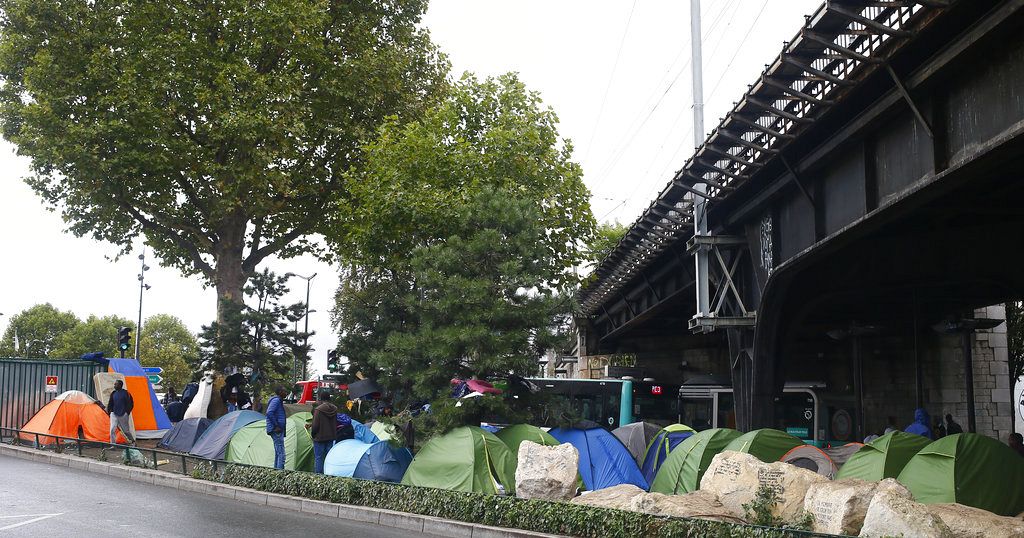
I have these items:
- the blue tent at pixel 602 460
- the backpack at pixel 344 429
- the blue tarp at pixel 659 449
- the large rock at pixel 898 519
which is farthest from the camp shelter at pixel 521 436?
the large rock at pixel 898 519

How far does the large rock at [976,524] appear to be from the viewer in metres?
10.1

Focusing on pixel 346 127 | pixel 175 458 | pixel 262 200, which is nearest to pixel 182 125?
pixel 262 200

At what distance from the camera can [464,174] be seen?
1063 inches

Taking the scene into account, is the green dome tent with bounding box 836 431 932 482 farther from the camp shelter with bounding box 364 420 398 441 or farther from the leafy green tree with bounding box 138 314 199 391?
the leafy green tree with bounding box 138 314 199 391

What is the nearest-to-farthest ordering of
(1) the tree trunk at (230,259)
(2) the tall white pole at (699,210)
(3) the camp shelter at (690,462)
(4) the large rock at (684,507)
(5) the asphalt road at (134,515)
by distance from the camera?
(5) the asphalt road at (134,515) → (4) the large rock at (684,507) → (3) the camp shelter at (690,462) → (2) the tall white pole at (699,210) → (1) the tree trunk at (230,259)

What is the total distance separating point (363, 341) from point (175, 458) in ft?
17.0

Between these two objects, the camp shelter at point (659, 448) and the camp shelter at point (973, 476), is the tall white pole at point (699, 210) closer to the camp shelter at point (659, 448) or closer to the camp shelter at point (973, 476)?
the camp shelter at point (659, 448)

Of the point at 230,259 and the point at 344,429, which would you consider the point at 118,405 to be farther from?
the point at 230,259

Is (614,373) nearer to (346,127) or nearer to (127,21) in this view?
(346,127)

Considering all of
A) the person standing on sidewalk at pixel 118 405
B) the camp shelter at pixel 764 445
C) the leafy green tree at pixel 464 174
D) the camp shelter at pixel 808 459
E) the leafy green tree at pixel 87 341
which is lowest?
the camp shelter at pixel 808 459

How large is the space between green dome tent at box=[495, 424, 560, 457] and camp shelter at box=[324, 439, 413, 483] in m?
1.75

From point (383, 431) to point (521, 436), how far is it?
2.83m

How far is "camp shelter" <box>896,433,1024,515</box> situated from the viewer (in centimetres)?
1241

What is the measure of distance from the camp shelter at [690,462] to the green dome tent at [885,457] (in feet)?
6.97
